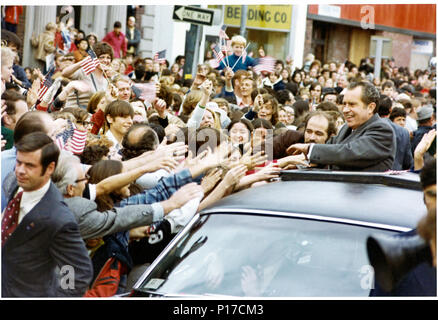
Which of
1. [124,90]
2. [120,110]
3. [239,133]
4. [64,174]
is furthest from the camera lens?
[124,90]

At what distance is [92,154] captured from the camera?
19.0 feet

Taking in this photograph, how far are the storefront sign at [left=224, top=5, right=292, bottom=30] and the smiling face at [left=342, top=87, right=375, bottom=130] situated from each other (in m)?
26.1

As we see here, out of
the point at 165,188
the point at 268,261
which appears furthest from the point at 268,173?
the point at 268,261

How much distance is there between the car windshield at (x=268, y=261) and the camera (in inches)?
157

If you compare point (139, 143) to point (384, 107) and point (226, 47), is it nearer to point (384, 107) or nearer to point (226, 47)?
point (384, 107)

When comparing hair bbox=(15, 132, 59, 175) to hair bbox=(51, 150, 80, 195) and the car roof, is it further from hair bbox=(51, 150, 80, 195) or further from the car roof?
the car roof

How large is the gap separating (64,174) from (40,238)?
2.04 ft

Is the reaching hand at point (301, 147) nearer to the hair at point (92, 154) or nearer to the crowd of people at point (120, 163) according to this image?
the crowd of people at point (120, 163)

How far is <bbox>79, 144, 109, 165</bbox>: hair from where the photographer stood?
18.9ft

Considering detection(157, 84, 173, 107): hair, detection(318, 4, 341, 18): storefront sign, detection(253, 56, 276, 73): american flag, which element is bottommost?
detection(157, 84, 173, 107): hair

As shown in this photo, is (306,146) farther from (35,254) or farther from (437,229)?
(437,229)

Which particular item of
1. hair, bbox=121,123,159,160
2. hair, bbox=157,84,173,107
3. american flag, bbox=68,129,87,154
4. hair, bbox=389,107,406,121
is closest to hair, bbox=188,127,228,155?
hair, bbox=121,123,159,160

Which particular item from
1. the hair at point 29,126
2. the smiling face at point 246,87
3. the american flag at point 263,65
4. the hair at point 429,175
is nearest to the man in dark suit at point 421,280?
the hair at point 429,175

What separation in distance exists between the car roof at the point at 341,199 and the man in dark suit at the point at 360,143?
41.2 inches
